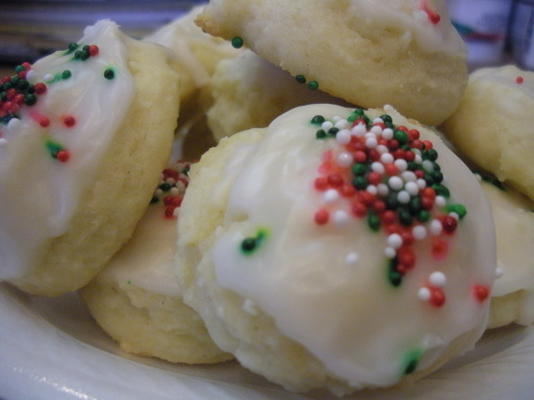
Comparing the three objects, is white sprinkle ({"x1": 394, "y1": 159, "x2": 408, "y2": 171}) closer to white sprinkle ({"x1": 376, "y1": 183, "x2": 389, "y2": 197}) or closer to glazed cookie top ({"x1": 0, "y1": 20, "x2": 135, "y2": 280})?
white sprinkle ({"x1": 376, "y1": 183, "x2": 389, "y2": 197})

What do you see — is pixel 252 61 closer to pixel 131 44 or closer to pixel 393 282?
pixel 131 44

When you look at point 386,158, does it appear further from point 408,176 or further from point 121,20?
point 121,20

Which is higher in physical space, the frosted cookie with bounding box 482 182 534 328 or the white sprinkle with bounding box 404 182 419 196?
the white sprinkle with bounding box 404 182 419 196

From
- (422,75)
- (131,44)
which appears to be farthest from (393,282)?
(131,44)

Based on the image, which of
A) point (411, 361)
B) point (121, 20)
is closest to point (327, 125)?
point (411, 361)

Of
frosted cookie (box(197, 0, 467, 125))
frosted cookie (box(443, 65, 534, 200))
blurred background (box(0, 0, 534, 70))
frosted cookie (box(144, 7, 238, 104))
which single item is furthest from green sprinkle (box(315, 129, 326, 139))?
blurred background (box(0, 0, 534, 70))

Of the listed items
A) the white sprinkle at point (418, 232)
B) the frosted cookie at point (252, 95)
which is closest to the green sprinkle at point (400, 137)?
the white sprinkle at point (418, 232)
